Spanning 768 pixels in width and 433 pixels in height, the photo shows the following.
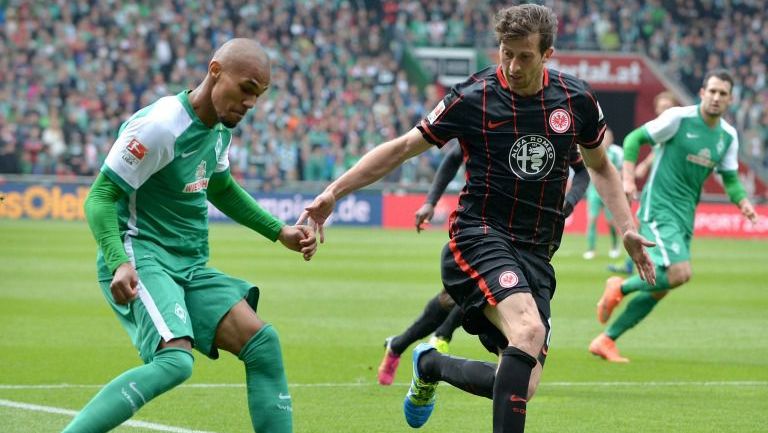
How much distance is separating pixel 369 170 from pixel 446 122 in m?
0.46

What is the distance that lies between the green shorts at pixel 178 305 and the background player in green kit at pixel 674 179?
5467 mm

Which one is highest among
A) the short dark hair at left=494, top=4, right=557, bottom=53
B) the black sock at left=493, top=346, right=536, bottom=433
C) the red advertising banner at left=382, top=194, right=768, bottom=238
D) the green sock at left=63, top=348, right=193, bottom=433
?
the short dark hair at left=494, top=4, right=557, bottom=53

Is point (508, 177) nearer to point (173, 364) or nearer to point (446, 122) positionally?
point (446, 122)

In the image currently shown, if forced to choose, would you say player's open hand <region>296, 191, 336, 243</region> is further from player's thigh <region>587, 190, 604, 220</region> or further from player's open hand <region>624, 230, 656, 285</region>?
player's thigh <region>587, 190, 604, 220</region>

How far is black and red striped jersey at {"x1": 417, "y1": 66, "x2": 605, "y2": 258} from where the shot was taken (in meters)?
6.24

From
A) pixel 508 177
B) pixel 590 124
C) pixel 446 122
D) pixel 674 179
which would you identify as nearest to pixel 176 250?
pixel 446 122

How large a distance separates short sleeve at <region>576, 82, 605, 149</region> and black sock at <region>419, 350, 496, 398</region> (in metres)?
1.27

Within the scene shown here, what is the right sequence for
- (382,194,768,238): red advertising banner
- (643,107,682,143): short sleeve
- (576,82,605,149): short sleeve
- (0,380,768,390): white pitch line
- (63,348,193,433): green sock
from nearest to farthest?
(63,348,193,433): green sock → (576,82,605,149): short sleeve → (0,380,768,390): white pitch line → (643,107,682,143): short sleeve → (382,194,768,238): red advertising banner

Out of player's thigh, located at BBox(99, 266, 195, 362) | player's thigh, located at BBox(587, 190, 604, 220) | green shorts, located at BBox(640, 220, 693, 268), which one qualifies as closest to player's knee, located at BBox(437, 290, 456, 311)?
green shorts, located at BBox(640, 220, 693, 268)

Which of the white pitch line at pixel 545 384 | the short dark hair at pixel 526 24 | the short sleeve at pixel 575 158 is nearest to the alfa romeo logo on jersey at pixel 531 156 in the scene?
the short dark hair at pixel 526 24

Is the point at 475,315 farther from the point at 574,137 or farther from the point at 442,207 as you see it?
the point at 442,207

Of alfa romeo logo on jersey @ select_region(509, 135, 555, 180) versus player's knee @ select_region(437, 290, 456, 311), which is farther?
player's knee @ select_region(437, 290, 456, 311)

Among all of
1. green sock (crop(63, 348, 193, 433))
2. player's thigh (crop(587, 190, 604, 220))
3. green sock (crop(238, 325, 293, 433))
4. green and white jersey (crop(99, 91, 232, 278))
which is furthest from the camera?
player's thigh (crop(587, 190, 604, 220))

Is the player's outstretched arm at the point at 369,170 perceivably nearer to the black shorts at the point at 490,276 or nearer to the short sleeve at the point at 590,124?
the black shorts at the point at 490,276
